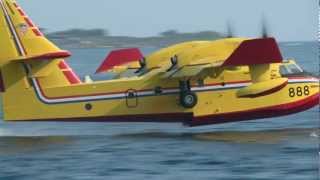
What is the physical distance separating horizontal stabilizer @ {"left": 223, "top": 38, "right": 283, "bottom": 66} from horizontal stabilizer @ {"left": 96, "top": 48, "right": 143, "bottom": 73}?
7.80 meters

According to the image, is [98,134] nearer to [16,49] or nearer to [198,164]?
[16,49]

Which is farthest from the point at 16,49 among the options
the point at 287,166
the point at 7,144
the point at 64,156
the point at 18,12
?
the point at 287,166

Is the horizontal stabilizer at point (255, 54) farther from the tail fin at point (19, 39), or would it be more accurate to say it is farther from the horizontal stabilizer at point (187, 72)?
the tail fin at point (19, 39)

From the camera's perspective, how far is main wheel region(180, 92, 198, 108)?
2556cm

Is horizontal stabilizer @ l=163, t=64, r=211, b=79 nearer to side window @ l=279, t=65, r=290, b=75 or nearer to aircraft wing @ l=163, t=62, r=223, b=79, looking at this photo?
aircraft wing @ l=163, t=62, r=223, b=79

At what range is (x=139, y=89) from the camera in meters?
25.6

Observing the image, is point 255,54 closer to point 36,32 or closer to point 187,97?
point 187,97

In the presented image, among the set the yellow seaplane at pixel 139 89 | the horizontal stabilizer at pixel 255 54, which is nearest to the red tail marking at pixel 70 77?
the yellow seaplane at pixel 139 89

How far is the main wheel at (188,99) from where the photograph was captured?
25562mm

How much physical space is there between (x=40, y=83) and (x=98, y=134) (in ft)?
7.35

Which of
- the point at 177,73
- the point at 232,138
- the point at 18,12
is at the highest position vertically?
the point at 18,12

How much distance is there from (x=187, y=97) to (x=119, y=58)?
6.69 m

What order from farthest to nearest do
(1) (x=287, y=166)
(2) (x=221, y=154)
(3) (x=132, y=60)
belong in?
1. (3) (x=132, y=60)
2. (2) (x=221, y=154)
3. (1) (x=287, y=166)

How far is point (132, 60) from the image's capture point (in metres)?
31.9
